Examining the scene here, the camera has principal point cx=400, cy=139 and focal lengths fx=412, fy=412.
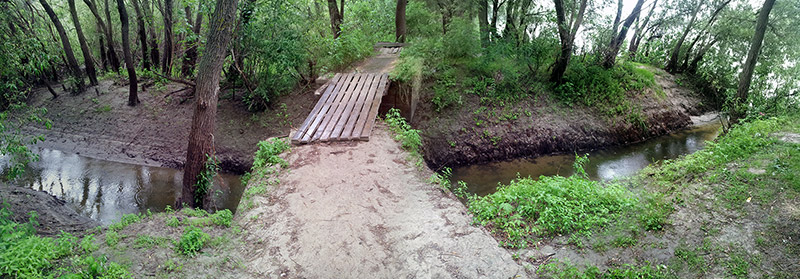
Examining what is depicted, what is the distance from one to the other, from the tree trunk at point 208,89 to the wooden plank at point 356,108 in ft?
6.90

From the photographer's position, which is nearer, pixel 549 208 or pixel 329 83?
pixel 549 208

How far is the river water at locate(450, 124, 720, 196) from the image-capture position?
28.6 feet

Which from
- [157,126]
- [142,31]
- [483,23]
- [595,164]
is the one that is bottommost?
[595,164]

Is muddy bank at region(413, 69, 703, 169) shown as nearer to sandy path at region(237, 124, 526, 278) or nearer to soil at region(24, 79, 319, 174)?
soil at region(24, 79, 319, 174)

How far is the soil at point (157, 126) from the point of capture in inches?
377

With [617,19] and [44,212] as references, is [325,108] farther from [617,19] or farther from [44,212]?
[617,19]

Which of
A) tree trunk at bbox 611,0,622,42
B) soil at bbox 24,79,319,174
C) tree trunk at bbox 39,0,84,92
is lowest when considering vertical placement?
soil at bbox 24,79,319,174

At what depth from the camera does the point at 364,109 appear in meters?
8.03

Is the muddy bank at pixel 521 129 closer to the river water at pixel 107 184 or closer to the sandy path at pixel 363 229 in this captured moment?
the sandy path at pixel 363 229

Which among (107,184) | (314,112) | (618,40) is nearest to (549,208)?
(314,112)

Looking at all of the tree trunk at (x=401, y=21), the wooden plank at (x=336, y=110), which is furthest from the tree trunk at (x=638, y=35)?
the wooden plank at (x=336, y=110)

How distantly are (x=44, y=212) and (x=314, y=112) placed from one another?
434 centimetres

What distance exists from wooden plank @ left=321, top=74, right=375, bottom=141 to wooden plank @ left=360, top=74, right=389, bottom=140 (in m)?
0.40

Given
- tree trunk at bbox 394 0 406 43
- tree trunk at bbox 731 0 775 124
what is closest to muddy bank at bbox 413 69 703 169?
tree trunk at bbox 731 0 775 124
